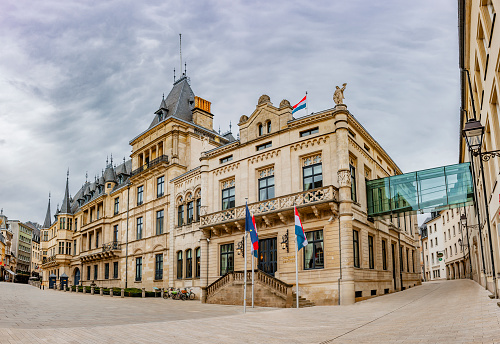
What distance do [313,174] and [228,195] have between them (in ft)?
24.5

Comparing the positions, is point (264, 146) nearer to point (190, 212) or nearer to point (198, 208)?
point (198, 208)

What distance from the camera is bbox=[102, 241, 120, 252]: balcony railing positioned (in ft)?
146

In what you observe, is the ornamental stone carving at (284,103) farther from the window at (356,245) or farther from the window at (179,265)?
the window at (179,265)

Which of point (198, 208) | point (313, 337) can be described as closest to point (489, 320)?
point (313, 337)

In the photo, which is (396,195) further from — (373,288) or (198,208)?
(198,208)

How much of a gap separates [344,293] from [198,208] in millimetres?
15063

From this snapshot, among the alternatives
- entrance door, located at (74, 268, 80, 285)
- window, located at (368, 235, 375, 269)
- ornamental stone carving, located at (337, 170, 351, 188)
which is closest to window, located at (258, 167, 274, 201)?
ornamental stone carving, located at (337, 170, 351, 188)

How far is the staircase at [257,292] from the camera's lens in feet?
72.8

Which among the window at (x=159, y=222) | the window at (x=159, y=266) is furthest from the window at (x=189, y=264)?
the window at (x=159, y=222)

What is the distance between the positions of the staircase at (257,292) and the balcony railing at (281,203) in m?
4.04

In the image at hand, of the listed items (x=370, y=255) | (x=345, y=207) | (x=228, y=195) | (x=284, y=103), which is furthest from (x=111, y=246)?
(x=345, y=207)

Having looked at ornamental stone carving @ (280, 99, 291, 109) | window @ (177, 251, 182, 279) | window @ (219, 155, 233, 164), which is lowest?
window @ (177, 251, 182, 279)

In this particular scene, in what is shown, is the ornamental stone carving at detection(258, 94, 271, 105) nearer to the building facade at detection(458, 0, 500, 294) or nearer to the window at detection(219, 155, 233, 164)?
the window at detection(219, 155, 233, 164)

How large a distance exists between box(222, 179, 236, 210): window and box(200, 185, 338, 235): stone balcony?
49.3 inches
